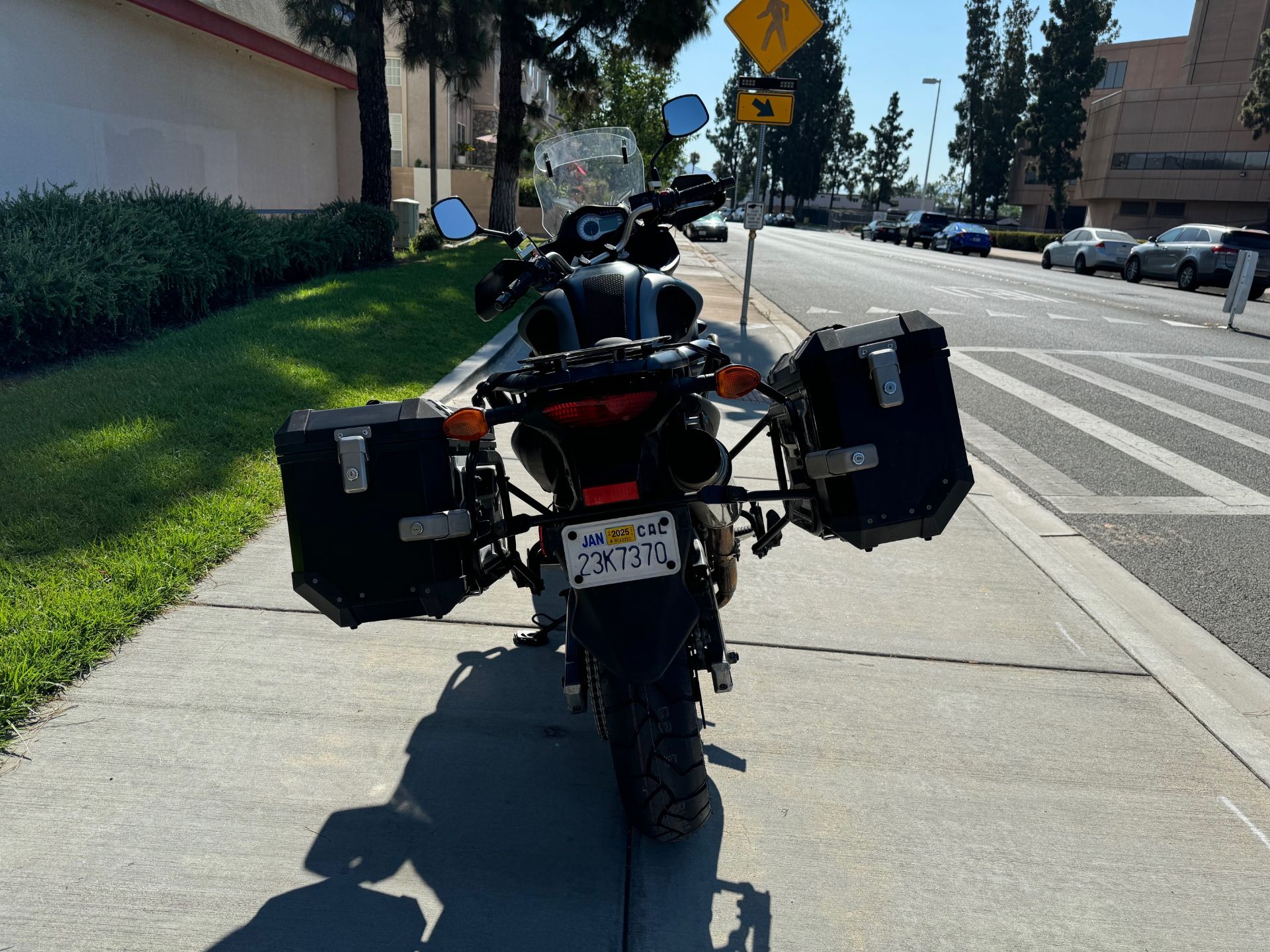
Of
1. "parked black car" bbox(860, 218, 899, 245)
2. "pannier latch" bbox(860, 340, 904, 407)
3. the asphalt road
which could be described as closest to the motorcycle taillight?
"pannier latch" bbox(860, 340, 904, 407)

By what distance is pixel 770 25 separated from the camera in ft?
32.9

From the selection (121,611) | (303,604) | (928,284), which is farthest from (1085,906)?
(928,284)

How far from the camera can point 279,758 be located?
9.36ft

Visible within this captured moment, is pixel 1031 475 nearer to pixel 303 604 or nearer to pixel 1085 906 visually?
pixel 1085 906

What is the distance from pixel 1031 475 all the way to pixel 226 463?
203 inches

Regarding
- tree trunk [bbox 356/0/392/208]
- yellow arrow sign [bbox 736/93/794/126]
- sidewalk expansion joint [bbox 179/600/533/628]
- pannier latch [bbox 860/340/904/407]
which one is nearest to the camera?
pannier latch [bbox 860/340/904/407]

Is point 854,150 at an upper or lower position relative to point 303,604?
upper

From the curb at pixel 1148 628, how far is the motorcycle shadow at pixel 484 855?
6.38 ft

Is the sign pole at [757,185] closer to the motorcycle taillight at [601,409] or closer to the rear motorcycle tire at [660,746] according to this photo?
the motorcycle taillight at [601,409]

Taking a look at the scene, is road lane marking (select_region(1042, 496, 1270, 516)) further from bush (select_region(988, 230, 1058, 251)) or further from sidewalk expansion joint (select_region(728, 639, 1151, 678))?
bush (select_region(988, 230, 1058, 251))

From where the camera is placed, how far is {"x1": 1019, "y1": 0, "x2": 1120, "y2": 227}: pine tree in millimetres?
53844

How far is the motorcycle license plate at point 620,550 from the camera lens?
2295 mm

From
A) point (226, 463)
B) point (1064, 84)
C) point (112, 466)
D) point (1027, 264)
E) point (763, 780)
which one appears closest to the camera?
point (763, 780)

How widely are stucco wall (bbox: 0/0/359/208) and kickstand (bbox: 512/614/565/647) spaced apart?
11281 millimetres
